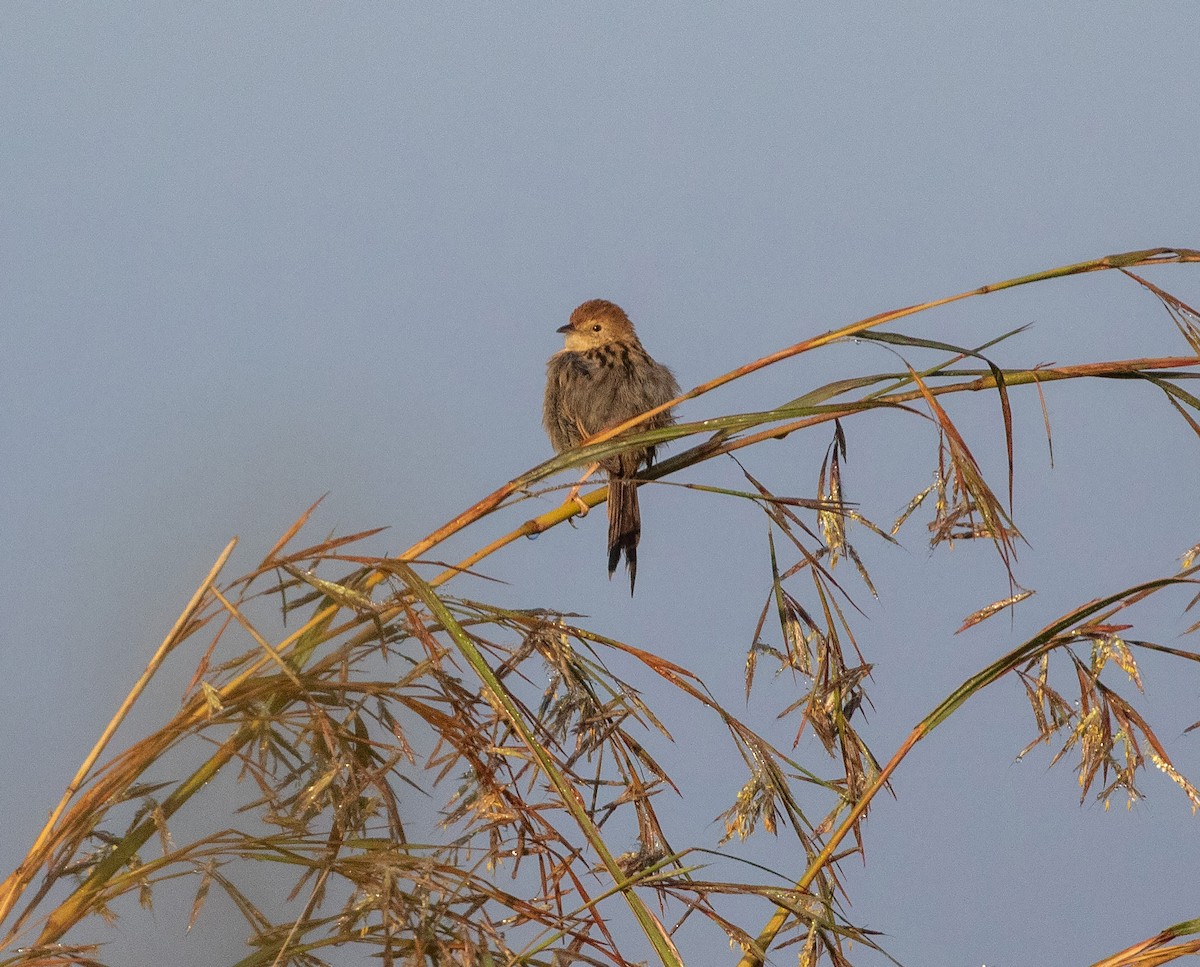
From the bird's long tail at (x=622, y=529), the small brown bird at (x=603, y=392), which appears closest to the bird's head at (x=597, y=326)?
the small brown bird at (x=603, y=392)

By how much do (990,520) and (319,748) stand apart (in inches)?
45.0

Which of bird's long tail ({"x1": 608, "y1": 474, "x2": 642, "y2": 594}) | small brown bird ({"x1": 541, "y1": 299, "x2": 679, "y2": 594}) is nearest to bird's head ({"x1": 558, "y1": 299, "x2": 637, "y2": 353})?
small brown bird ({"x1": 541, "y1": 299, "x2": 679, "y2": 594})

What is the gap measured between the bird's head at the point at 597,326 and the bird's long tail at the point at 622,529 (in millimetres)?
1833

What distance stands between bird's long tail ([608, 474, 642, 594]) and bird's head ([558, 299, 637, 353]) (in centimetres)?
183

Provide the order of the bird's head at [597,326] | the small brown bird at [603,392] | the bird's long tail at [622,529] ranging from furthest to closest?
the bird's head at [597,326], the small brown bird at [603,392], the bird's long tail at [622,529]

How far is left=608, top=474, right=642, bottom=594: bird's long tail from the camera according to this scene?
156 inches

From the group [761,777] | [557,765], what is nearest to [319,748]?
[557,765]

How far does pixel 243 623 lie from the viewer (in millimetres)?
1877

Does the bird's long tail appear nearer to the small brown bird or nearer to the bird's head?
the small brown bird

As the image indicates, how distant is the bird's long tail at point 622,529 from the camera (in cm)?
396

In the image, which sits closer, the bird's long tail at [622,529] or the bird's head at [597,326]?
the bird's long tail at [622,529]

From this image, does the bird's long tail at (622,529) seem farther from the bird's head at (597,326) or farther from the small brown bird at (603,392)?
the bird's head at (597,326)

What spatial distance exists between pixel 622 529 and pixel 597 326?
6.65 feet

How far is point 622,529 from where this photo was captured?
3.96 m
